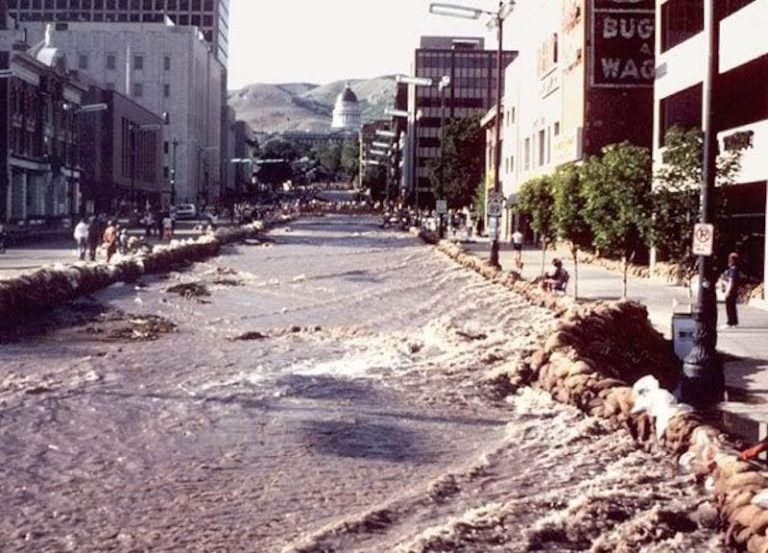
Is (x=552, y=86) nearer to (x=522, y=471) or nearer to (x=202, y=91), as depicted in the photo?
(x=522, y=471)

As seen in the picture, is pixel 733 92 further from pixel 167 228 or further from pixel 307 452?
pixel 167 228

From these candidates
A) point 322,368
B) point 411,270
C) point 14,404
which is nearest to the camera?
point 14,404

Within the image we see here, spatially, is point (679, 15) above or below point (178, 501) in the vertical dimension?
above

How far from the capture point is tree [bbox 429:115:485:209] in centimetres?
11619

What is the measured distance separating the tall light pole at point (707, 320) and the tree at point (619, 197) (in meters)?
11.8

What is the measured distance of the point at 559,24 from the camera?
6919 cm

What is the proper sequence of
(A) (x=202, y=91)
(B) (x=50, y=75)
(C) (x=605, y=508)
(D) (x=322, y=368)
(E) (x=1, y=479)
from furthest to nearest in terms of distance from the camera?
(A) (x=202, y=91) → (B) (x=50, y=75) → (D) (x=322, y=368) → (E) (x=1, y=479) → (C) (x=605, y=508)

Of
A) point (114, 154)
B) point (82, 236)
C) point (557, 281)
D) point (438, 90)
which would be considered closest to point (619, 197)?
point (557, 281)

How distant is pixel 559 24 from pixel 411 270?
2134cm

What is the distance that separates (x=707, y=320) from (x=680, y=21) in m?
32.3

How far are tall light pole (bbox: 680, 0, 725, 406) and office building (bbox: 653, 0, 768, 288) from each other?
9208 millimetres

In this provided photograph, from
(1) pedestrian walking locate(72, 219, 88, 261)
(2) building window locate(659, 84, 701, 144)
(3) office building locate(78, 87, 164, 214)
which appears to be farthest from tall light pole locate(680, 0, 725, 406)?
(3) office building locate(78, 87, 164, 214)

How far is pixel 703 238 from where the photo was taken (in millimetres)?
19297

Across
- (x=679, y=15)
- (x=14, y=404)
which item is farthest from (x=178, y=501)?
(x=679, y=15)
